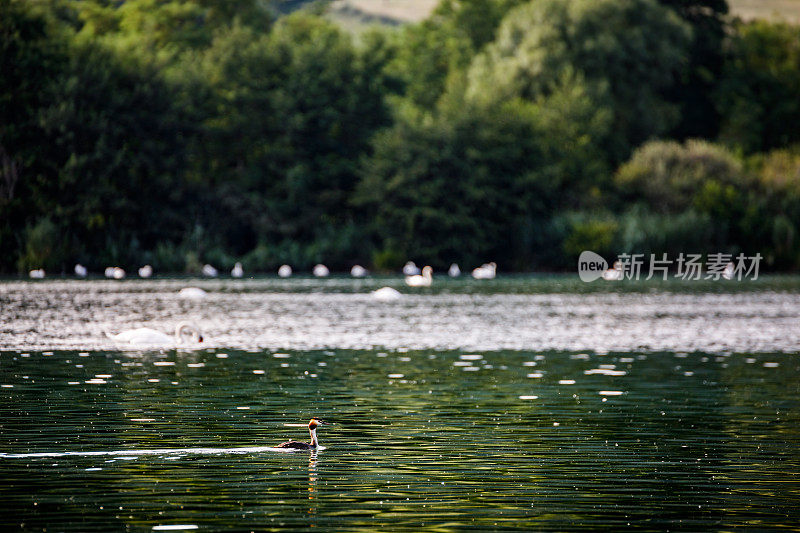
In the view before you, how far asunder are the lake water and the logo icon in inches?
1268

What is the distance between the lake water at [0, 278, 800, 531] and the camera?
44.2ft

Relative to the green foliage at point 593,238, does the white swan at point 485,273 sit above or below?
below

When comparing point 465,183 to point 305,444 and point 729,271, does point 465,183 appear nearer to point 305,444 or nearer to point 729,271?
point 729,271

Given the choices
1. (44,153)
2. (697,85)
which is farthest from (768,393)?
(697,85)

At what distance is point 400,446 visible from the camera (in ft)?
57.2

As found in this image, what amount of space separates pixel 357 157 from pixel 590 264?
18.3 meters

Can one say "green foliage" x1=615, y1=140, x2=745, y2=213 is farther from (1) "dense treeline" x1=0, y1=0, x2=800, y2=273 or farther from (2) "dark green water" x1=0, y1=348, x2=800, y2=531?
(2) "dark green water" x1=0, y1=348, x2=800, y2=531

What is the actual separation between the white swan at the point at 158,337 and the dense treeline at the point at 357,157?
129 ft

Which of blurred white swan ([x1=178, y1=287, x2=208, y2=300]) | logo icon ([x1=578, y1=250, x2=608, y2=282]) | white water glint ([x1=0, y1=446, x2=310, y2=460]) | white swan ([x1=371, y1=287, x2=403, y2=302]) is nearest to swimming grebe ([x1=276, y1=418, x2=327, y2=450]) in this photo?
white water glint ([x1=0, y1=446, x2=310, y2=460])

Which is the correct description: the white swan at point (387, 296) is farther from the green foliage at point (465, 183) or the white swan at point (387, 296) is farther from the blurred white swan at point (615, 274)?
the green foliage at point (465, 183)

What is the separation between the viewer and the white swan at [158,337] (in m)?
33.1

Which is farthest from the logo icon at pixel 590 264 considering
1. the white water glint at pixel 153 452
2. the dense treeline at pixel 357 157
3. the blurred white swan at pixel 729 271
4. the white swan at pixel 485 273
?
the white water glint at pixel 153 452

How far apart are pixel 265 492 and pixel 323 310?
32.6 metres

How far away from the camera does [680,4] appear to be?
103m
